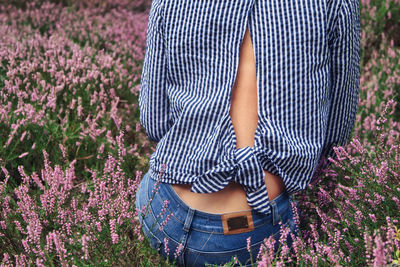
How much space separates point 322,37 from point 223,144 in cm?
64

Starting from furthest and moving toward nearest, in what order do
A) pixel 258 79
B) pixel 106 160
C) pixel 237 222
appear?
pixel 106 160 < pixel 237 222 < pixel 258 79

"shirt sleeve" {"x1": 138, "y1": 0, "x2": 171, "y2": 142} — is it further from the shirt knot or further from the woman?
the shirt knot

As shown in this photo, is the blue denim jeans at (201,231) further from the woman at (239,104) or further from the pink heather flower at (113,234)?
the pink heather flower at (113,234)

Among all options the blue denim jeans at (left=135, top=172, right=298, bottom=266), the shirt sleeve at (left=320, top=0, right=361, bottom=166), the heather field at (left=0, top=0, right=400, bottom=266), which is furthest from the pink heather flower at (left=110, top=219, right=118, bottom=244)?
the shirt sleeve at (left=320, top=0, right=361, bottom=166)

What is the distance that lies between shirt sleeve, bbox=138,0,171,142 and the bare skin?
36 cm

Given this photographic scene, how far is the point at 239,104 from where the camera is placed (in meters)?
1.97

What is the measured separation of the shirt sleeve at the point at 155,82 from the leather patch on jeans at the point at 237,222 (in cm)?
55

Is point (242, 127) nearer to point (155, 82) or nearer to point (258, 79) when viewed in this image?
point (258, 79)

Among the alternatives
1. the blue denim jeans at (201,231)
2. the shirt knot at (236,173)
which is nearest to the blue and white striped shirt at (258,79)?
the shirt knot at (236,173)

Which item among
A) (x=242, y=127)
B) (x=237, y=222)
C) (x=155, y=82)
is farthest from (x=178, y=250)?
(x=155, y=82)

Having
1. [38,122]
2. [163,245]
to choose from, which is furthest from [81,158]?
[163,245]

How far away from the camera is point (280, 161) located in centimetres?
191

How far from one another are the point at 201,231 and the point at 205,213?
0.33ft

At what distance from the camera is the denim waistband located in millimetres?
2006
